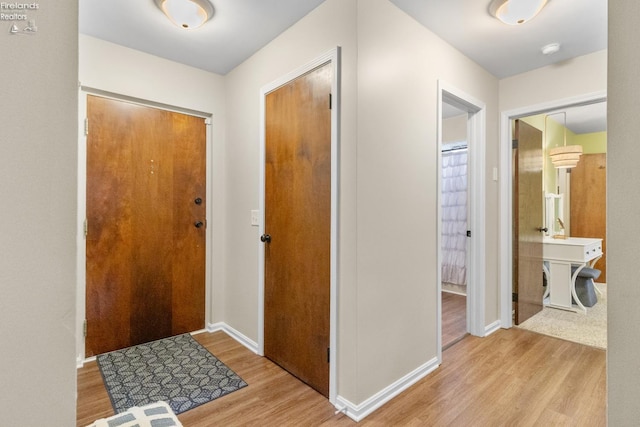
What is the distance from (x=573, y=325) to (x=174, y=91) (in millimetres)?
4475

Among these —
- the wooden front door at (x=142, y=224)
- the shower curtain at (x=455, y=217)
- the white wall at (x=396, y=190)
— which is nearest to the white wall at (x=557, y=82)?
the white wall at (x=396, y=190)

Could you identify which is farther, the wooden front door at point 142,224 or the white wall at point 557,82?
the white wall at point 557,82

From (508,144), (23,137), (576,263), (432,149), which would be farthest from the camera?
(576,263)

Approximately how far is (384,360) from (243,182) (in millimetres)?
1826

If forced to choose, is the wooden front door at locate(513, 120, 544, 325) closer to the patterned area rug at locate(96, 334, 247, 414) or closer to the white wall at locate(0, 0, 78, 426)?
the patterned area rug at locate(96, 334, 247, 414)

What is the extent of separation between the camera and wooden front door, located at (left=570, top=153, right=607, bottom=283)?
514cm

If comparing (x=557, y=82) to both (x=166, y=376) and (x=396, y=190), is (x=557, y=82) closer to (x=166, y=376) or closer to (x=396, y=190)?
(x=396, y=190)

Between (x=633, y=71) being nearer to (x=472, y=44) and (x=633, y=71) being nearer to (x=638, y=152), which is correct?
(x=638, y=152)

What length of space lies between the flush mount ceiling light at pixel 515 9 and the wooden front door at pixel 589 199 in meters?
4.52

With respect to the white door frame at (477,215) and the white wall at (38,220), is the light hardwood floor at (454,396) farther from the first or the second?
the white wall at (38,220)

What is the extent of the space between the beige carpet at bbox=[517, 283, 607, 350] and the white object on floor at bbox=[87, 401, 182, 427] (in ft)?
10.8

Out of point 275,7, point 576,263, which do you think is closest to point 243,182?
point 275,7

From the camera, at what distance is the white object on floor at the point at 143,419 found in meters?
→ 1.07

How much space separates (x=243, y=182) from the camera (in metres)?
2.80
